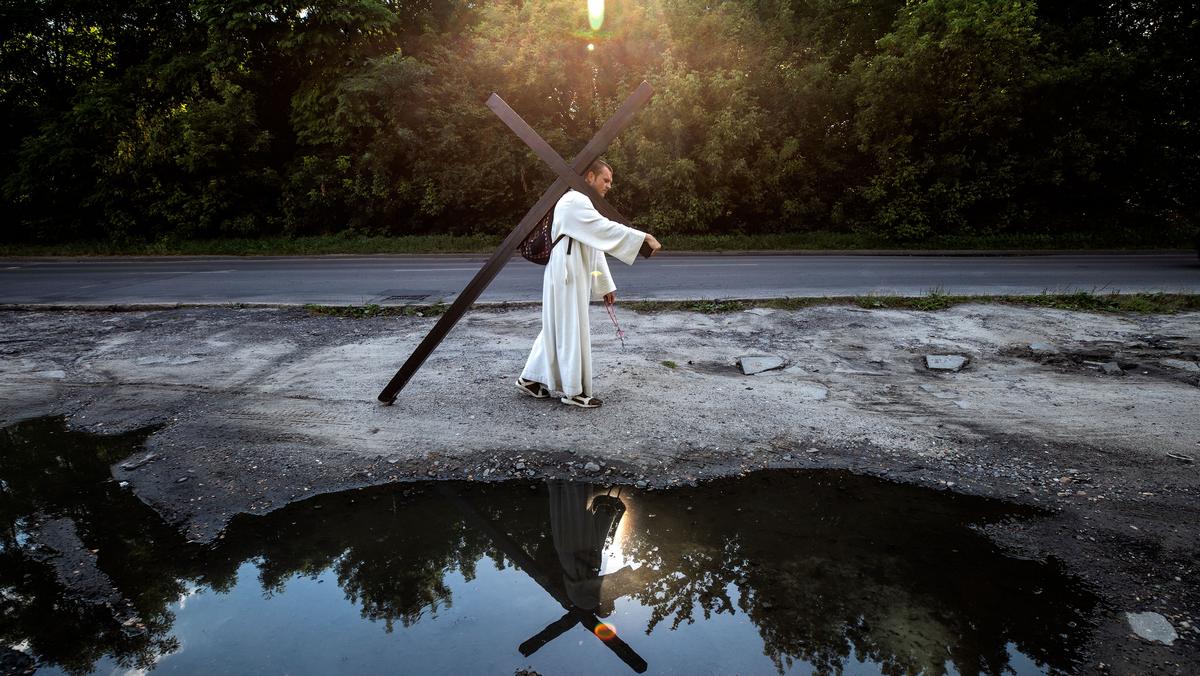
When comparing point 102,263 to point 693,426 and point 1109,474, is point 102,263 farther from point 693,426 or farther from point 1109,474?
point 1109,474

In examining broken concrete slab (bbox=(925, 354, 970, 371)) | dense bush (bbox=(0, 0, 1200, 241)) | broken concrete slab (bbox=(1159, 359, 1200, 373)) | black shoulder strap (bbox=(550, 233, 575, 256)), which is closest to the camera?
black shoulder strap (bbox=(550, 233, 575, 256))

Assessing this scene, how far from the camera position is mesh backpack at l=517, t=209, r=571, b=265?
17.4 ft

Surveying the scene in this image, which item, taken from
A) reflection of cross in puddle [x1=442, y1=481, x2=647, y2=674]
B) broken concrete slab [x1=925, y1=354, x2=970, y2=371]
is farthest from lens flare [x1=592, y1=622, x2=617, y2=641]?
broken concrete slab [x1=925, y1=354, x2=970, y2=371]

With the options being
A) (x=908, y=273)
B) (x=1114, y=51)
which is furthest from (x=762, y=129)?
(x=1114, y=51)

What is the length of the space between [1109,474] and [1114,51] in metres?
17.7

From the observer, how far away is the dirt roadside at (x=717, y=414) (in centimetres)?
388

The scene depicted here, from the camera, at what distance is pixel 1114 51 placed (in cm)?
1650

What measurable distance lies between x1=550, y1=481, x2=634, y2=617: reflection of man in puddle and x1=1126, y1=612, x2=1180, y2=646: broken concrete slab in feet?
7.67

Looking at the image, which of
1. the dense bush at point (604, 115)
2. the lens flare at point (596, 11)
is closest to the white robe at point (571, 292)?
the dense bush at point (604, 115)

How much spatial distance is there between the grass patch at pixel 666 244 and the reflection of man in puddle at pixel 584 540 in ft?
42.8

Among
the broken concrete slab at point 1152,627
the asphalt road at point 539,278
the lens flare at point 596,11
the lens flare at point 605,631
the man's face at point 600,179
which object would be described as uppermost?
the lens flare at point 596,11

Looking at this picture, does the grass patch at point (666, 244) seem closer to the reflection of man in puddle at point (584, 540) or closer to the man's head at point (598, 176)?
the man's head at point (598, 176)

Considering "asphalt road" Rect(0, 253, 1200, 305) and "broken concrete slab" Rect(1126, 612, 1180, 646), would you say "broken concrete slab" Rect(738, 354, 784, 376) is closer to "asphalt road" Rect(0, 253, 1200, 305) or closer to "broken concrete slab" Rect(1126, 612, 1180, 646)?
"asphalt road" Rect(0, 253, 1200, 305)

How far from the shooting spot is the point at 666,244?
16.8 m
